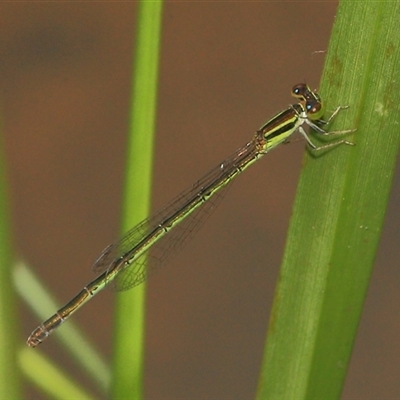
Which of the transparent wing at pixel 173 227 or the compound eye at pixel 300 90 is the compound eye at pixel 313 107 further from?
the transparent wing at pixel 173 227

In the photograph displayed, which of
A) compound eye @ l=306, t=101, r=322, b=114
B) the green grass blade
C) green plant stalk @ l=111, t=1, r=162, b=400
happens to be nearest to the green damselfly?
compound eye @ l=306, t=101, r=322, b=114

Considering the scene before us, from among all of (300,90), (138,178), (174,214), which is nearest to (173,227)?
(174,214)

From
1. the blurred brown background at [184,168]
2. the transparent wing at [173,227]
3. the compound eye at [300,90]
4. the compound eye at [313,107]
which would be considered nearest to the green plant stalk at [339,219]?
the compound eye at [313,107]

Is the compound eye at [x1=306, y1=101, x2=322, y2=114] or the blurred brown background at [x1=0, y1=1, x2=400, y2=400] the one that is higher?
the blurred brown background at [x1=0, y1=1, x2=400, y2=400]

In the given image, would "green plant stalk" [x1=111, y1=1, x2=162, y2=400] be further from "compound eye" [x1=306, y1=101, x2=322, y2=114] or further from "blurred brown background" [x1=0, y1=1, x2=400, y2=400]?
"blurred brown background" [x1=0, y1=1, x2=400, y2=400]

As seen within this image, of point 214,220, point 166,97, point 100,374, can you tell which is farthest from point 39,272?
point 100,374

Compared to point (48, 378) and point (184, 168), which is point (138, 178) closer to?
point (48, 378)

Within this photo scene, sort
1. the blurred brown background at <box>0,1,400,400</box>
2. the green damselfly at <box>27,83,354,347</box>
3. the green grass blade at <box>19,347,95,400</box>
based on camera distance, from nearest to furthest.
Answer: the green grass blade at <box>19,347,95,400</box> → the green damselfly at <box>27,83,354,347</box> → the blurred brown background at <box>0,1,400,400</box>
